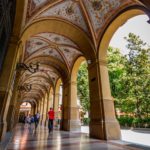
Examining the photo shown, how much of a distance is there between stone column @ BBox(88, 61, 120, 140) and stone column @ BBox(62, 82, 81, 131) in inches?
154

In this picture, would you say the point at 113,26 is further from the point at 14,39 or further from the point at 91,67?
the point at 14,39

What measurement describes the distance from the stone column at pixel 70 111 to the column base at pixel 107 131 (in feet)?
13.8

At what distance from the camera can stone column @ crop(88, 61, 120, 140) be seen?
6449 mm

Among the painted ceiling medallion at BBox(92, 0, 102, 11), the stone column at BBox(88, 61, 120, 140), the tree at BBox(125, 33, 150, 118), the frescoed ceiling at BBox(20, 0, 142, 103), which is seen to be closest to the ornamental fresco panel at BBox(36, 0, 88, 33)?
the frescoed ceiling at BBox(20, 0, 142, 103)

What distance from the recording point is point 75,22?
27.3 feet

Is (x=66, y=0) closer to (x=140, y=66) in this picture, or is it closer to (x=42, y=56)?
(x=42, y=56)

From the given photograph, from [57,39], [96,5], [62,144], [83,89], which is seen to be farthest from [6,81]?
[83,89]

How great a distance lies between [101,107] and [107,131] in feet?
3.66

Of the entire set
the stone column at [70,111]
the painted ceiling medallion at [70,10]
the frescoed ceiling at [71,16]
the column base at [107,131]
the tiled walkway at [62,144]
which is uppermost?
the painted ceiling medallion at [70,10]

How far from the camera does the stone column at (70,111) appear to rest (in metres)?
11.0

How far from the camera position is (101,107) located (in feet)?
23.0

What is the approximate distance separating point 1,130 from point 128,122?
14640 mm

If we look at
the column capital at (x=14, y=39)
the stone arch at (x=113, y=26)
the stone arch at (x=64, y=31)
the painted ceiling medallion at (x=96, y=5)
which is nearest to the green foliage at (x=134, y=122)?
the stone arch at (x=113, y=26)

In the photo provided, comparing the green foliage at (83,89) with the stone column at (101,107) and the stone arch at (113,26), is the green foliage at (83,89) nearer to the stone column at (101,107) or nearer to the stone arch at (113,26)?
the stone column at (101,107)
